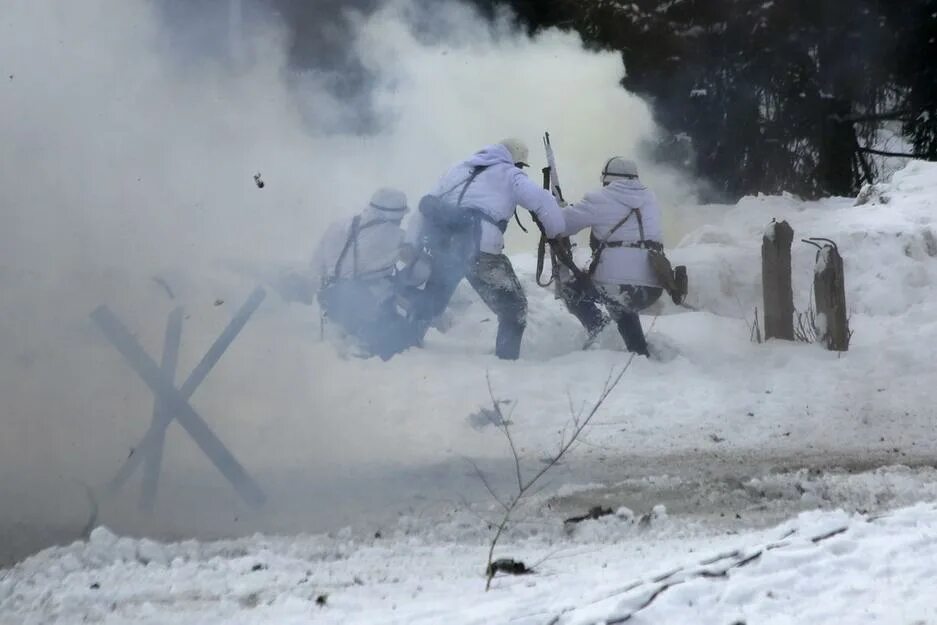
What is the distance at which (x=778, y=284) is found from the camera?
8875 millimetres

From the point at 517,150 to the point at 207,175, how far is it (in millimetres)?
2320

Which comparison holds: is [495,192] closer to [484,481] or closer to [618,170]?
[618,170]

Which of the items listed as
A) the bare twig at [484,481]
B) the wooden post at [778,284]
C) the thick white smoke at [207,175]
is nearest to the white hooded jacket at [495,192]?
the thick white smoke at [207,175]

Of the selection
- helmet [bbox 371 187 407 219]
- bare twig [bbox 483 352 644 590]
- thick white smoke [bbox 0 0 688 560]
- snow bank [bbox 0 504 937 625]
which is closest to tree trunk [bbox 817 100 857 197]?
thick white smoke [bbox 0 0 688 560]

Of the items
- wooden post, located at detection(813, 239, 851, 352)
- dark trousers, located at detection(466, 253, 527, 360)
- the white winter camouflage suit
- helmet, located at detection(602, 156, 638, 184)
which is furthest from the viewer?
helmet, located at detection(602, 156, 638, 184)

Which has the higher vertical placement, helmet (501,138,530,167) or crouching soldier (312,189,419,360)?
helmet (501,138,530,167)

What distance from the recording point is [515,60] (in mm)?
12219

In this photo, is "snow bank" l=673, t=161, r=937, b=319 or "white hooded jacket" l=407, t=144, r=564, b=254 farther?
"snow bank" l=673, t=161, r=937, b=319

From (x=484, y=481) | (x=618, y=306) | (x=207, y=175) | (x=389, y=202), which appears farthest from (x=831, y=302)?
(x=207, y=175)

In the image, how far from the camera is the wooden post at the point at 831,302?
8469 mm

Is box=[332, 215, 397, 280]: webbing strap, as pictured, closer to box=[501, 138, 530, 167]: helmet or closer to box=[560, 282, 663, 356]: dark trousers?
box=[501, 138, 530, 167]: helmet

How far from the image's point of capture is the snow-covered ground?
379 centimetres

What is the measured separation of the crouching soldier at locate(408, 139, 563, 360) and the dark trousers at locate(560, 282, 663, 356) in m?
0.53

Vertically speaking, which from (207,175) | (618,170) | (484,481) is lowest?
(484,481)
